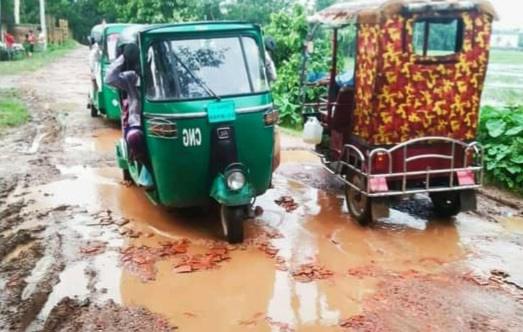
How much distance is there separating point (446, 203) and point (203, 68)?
10.9ft

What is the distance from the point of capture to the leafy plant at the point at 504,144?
27.5 feet

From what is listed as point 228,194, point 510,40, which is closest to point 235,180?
point 228,194

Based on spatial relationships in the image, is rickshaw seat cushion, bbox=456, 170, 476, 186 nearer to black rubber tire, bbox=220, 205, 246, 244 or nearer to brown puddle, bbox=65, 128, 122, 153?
black rubber tire, bbox=220, 205, 246, 244

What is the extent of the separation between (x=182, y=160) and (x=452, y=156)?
303 cm

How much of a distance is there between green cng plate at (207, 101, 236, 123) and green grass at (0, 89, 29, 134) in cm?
731

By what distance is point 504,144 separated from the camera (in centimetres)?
873

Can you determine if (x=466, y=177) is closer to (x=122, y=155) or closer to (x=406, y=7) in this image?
(x=406, y=7)

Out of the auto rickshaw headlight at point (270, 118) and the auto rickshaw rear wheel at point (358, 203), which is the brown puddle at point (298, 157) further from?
the auto rickshaw headlight at point (270, 118)

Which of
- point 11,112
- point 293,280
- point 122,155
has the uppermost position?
point 122,155

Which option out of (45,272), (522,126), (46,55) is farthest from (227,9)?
(45,272)

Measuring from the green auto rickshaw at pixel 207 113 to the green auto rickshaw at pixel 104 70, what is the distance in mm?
5595

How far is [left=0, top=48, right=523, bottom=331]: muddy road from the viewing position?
5000mm

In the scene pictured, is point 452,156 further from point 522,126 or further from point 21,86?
point 21,86

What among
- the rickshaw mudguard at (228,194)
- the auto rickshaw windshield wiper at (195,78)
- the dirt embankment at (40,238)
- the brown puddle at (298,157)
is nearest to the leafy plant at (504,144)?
the brown puddle at (298,157)
